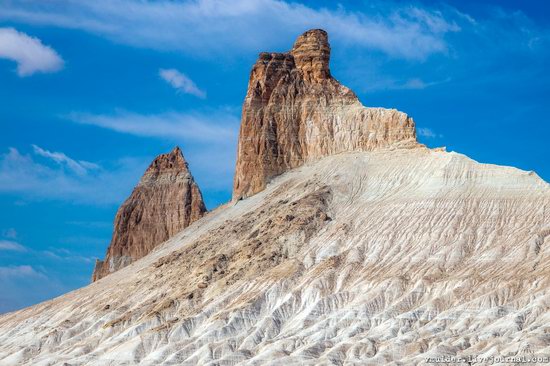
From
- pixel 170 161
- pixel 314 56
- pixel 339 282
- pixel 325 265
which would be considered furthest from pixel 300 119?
pixel 339 282

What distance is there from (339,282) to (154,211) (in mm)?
55971

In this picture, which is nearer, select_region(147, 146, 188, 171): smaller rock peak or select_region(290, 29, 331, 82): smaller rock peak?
select_region(290, 29, 331, 82): smaller rock peak

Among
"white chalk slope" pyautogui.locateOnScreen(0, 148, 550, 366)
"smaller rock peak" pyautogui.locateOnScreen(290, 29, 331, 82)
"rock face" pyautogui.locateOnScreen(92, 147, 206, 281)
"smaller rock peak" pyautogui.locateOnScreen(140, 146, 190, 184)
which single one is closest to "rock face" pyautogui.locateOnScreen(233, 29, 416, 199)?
"smaller rock peak" pyautogui.locateOnScreen(290, 29, 331, 82)

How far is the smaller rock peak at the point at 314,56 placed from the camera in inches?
6526

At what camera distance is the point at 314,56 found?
166250 millimetres

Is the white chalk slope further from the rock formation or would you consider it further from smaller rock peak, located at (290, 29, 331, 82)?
smaller rock peak, located at (290, 29, 331, 82)

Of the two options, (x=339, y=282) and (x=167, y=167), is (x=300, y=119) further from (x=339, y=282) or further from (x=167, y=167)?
(x=339, y=282)

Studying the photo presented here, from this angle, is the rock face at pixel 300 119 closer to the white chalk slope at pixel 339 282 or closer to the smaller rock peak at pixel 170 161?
the white chalk slope at pixel 339 282

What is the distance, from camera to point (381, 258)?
130250mm

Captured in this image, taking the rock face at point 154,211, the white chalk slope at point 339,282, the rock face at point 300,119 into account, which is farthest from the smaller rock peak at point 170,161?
the white chalk slope at point 339,282

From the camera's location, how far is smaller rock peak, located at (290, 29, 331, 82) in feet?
544

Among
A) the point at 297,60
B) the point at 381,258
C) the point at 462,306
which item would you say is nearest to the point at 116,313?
the point at 381,258

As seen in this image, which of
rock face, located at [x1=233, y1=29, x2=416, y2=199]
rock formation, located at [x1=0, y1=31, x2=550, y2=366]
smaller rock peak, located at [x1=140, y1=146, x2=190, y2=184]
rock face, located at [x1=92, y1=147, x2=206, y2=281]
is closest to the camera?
rock formation, located at [x1=0, y1=31, x2=550, y2=366]

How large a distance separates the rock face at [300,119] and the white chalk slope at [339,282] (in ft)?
10.7
